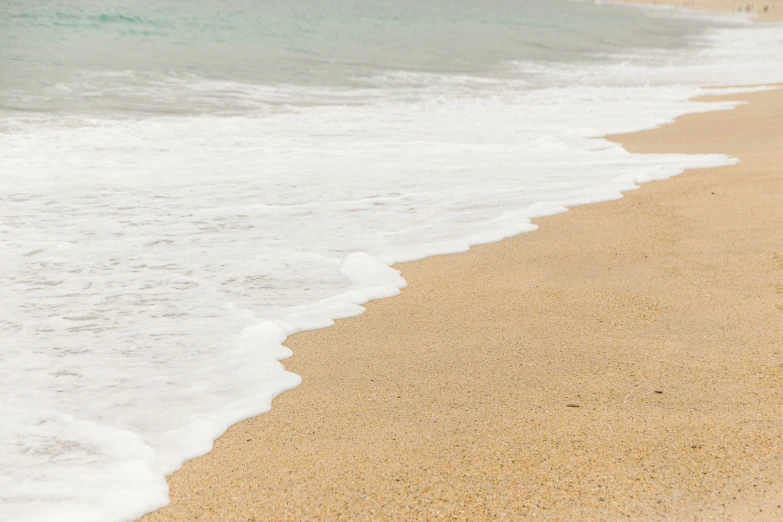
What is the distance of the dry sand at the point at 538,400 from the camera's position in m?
1.78

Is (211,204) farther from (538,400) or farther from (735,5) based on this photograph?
(735,5)

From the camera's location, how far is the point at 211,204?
15.5 feet

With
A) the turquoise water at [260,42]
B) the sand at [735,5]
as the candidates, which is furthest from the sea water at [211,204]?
the sand at [735,5]

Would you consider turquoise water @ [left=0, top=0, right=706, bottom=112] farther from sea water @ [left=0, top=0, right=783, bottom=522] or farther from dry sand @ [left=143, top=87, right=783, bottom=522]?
dry sand @ [left=143, top=87, right=783, bottom=522]

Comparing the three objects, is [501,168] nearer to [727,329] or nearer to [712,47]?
[727,329]

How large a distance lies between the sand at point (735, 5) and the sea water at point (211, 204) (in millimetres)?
34734

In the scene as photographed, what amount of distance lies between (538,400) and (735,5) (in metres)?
53.6

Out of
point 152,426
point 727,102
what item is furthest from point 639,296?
point 727,102

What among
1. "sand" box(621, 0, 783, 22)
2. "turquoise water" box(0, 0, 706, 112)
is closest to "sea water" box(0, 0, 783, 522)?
"turquoise water" box(0, 0, 706, 112)

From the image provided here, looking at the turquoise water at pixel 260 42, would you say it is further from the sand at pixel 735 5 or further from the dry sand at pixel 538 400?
the sand at pixel 735 5

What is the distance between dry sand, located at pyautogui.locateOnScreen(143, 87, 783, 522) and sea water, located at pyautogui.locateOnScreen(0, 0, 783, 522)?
0.18 metres

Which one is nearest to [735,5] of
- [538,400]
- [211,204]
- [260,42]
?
[260,42]

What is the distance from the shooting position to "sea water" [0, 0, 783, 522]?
2223 mm

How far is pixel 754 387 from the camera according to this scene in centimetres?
221
